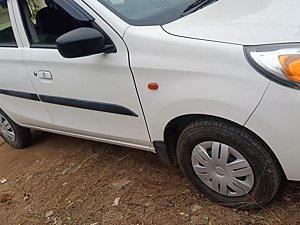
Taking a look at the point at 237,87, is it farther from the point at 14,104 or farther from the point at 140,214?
the point at 14,104

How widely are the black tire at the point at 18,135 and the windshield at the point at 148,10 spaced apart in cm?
185

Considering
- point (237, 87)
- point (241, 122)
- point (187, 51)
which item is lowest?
point (241, 122)

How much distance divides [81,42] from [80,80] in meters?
0.43

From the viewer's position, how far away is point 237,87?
1.68m

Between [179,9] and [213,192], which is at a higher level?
[179,9]

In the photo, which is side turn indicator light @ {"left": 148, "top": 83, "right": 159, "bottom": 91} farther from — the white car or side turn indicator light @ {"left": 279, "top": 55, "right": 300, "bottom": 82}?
side turn indicator light @ {"left": 279, "top": 55, "right": 300, "bottom": 82}

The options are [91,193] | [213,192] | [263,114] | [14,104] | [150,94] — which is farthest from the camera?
[14,104]

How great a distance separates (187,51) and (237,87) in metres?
0.34

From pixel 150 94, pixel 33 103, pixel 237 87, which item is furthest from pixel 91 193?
pixel 237 87

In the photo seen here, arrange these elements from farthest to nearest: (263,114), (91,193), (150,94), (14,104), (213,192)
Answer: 1. (14,104)
2. (91,193)
3. (213,192)
4. (150,94)
5. (263,114)

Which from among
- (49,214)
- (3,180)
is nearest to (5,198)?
(3,180)

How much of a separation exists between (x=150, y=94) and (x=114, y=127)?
514 millimetres

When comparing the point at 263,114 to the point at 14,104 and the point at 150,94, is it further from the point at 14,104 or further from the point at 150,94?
the point at 14,104

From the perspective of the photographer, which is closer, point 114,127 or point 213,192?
point 213,192
